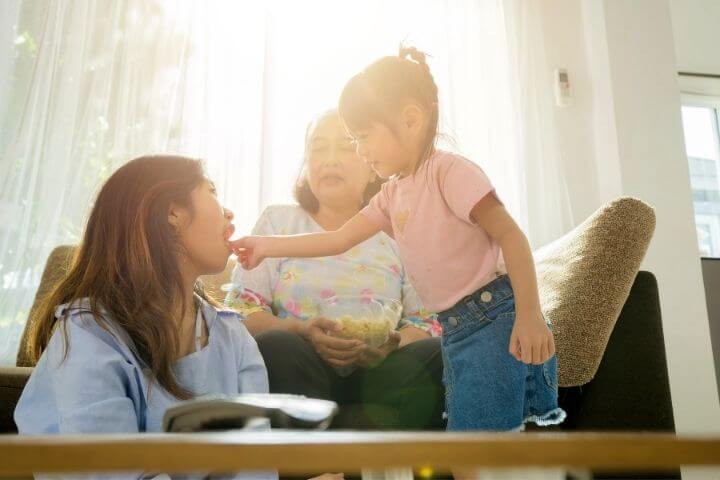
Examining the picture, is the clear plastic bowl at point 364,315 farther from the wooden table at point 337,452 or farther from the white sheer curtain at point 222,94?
the wooden table at point 337,452

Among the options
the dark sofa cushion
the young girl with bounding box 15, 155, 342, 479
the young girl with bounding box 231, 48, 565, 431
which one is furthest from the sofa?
the young girl with bounding box 15, 155, 342, 479

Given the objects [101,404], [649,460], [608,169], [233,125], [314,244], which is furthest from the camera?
[608,169]

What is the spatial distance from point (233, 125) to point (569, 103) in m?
1.54

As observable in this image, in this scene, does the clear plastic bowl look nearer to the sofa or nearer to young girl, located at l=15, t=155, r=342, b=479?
young girl, located at l=15, t=155, r=342, b=479

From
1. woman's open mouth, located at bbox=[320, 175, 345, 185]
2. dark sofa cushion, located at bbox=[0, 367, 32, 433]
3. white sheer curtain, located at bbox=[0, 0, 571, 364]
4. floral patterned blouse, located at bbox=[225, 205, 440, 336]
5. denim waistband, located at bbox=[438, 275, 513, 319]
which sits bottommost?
dark sofa cushion, located at bbox=[0, 367, 32, 433]

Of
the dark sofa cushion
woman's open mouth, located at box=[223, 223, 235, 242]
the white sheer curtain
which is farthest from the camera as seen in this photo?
the white sheer curtain

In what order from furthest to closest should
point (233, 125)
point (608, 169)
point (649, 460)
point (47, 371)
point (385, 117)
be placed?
point (608, 169), point (233, 125), point (385, 117), point (47, 371), point (649, 460)

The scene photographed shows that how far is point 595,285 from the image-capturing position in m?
1.52

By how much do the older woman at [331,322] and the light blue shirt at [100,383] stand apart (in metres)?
0.23

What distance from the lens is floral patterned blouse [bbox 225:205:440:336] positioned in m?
1.73

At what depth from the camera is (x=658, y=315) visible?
1.59m

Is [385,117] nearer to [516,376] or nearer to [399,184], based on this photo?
[399,184]

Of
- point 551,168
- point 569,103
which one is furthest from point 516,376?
point 569,103

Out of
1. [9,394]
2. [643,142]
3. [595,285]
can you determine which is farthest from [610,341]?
[643,142]
